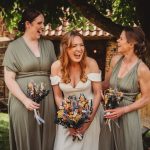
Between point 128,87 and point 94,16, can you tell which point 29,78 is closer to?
point 128,87

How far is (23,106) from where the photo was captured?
678cm

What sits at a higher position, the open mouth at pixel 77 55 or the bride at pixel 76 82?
the open mouth at pixel 77 55

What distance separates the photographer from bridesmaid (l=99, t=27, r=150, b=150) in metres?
6.29

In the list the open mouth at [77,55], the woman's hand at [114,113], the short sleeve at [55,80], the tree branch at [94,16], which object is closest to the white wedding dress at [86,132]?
the short sleeve at [55,80]

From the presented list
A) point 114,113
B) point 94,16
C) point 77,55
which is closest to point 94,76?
point 77,55

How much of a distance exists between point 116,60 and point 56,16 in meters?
4.21

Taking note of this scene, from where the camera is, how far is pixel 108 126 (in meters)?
6.63

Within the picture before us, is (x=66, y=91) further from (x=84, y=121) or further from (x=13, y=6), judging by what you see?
(x=13, y=6)

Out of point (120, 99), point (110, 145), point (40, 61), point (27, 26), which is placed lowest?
point (110, 145)

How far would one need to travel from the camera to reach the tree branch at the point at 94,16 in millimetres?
9875

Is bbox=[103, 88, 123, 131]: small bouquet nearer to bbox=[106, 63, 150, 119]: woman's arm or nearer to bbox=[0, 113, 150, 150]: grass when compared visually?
bbox=[106, 63, 150, 119]: woman's arm

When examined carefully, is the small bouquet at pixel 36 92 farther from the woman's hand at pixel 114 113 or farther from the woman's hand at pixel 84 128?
the woman's hand at pixel 114 113

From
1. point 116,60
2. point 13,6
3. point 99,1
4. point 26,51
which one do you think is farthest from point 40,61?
point 99,1

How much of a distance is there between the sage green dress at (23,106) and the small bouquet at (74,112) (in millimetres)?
564
